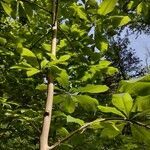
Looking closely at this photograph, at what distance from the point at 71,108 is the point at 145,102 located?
1.91 ft

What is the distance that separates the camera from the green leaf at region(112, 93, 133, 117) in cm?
166

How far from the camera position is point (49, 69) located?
2195mm

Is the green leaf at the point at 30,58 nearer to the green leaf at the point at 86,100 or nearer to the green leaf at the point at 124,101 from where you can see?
the green leaf at the point at 86,100

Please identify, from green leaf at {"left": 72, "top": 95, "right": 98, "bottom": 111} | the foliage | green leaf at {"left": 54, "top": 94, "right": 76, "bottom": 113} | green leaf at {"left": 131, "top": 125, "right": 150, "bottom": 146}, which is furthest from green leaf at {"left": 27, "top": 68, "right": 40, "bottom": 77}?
Answer: green leaf at {"left": 131, "top": 125, "right": 150, "bottom": 146}

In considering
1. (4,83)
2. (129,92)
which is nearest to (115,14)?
(129,92)

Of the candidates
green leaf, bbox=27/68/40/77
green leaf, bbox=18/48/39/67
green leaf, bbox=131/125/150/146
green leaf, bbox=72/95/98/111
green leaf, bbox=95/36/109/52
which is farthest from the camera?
green leaf, bbox=95/36/109/52

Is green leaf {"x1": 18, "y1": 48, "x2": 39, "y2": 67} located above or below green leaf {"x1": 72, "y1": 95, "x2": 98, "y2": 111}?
above

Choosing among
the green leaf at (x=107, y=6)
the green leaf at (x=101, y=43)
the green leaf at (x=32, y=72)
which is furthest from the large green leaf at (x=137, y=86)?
the green leaf at (x=101, y=43)

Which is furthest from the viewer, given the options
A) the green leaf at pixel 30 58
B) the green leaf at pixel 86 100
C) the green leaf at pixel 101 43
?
the green leaf at pixel 101 43

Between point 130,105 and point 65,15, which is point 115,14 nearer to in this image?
point 65,15

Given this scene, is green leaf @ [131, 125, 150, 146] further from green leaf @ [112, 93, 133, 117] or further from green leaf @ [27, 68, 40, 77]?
green leaf @ [27, 68, 40, 77]

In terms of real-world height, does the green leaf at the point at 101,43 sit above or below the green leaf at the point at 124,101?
above

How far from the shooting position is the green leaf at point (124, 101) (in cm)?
166

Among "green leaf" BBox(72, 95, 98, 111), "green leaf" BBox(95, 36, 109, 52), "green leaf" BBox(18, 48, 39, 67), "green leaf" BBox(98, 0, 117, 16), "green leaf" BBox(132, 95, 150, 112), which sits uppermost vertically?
"green leaf" BBox(98, 0, 117, 16)
